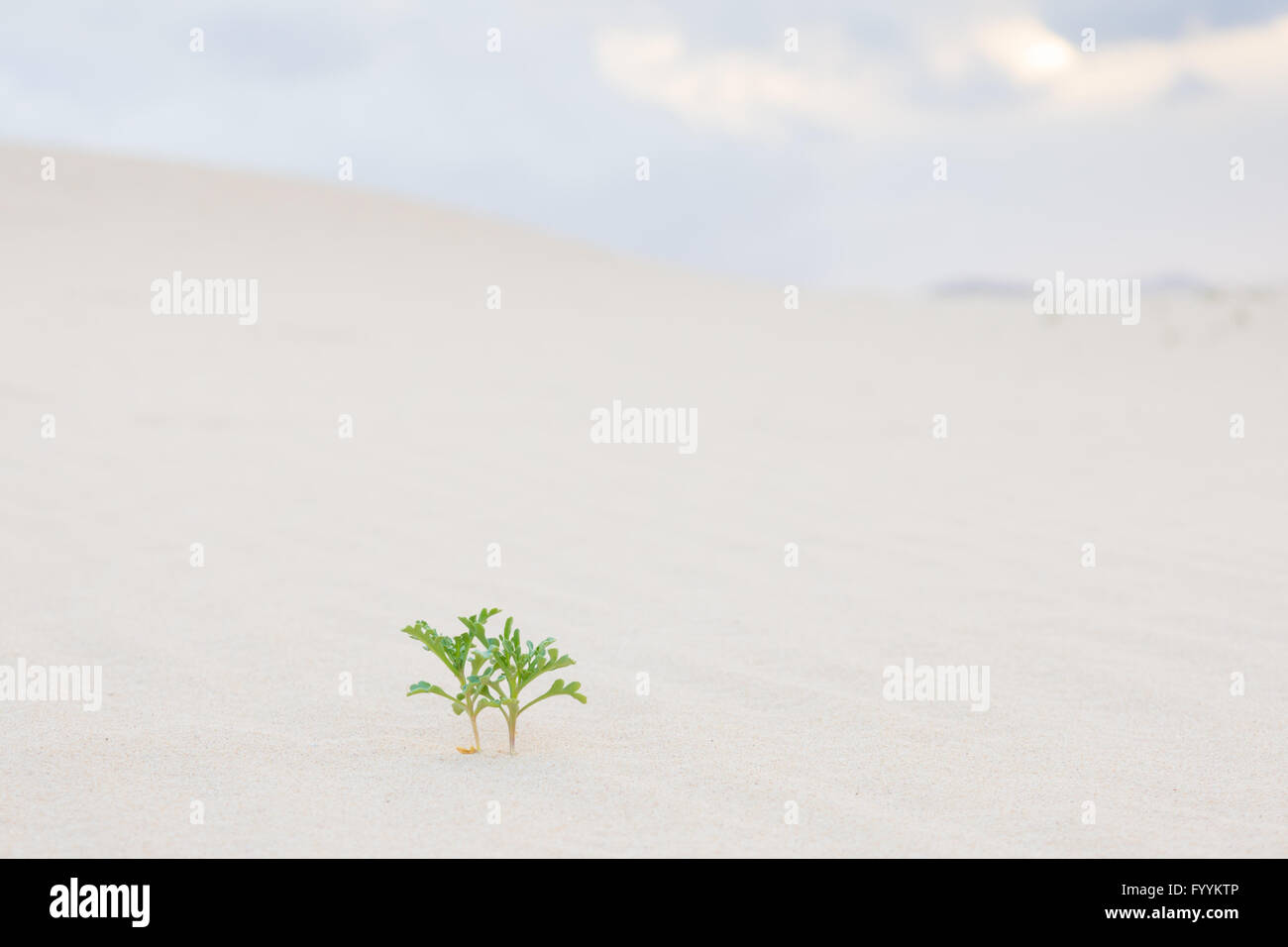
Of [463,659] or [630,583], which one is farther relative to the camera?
[630,583]

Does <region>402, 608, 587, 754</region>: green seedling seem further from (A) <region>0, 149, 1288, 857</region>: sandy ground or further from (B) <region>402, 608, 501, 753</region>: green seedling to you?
(A) <region>0, 149, 1288, 857</region>: sandy ground

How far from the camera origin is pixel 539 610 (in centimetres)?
499

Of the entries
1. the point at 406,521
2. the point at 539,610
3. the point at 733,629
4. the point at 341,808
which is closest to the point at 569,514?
→ the point at 406,521

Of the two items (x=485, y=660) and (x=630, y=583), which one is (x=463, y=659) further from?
(x=630, y=583)

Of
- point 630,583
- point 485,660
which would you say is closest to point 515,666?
point 485,660

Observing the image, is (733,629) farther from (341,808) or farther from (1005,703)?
(341,808)

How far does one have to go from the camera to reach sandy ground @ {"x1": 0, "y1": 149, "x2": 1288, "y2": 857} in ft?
9.82

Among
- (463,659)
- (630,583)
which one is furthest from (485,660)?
(630,583)

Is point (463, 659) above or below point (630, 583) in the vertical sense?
below

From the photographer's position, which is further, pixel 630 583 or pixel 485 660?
pixel 630 583

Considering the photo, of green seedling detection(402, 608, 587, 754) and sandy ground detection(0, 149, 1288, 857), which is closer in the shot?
sandy ground detection(0, 149, 1288, 857)

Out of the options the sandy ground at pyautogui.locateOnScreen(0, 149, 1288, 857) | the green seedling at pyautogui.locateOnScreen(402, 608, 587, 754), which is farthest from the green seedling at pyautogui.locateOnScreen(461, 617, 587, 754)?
the sandy ground at pyautogui.locateOnScreen(0, 149, 1288, 857)

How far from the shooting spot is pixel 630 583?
17.6 ft

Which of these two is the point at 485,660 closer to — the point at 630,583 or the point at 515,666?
the point at 515,666
